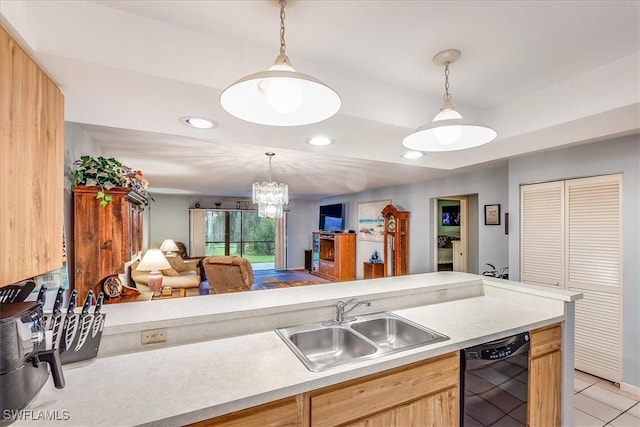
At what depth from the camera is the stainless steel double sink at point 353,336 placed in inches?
63.9

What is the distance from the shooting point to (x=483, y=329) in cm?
Answer: 171

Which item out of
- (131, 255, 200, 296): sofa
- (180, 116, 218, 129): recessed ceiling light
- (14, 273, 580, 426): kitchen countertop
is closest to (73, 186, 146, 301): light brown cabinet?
(14, 273, 580, 426): kitchen countertop

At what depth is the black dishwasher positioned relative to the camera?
5.10ft

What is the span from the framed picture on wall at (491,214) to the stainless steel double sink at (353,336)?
2882 mm

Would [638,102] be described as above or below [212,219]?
above

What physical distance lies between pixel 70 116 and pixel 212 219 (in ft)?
23.1

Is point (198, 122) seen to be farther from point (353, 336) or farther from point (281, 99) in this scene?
point (353, 336)

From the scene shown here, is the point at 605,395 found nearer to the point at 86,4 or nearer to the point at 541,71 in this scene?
the point at 541,71

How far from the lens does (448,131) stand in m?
1.43

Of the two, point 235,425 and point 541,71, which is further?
point 541,71

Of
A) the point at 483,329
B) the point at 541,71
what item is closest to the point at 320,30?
the point at 541,71

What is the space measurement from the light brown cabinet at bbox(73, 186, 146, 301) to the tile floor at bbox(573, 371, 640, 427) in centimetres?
364

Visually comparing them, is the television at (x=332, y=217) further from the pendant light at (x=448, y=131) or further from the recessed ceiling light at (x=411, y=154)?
the pendant light at (x=448, y=131)

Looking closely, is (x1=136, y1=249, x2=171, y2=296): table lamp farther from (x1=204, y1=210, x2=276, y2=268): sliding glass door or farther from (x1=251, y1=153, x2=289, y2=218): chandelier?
(x1=204, y1=210, x2=276, y2=268): sliding glass door
